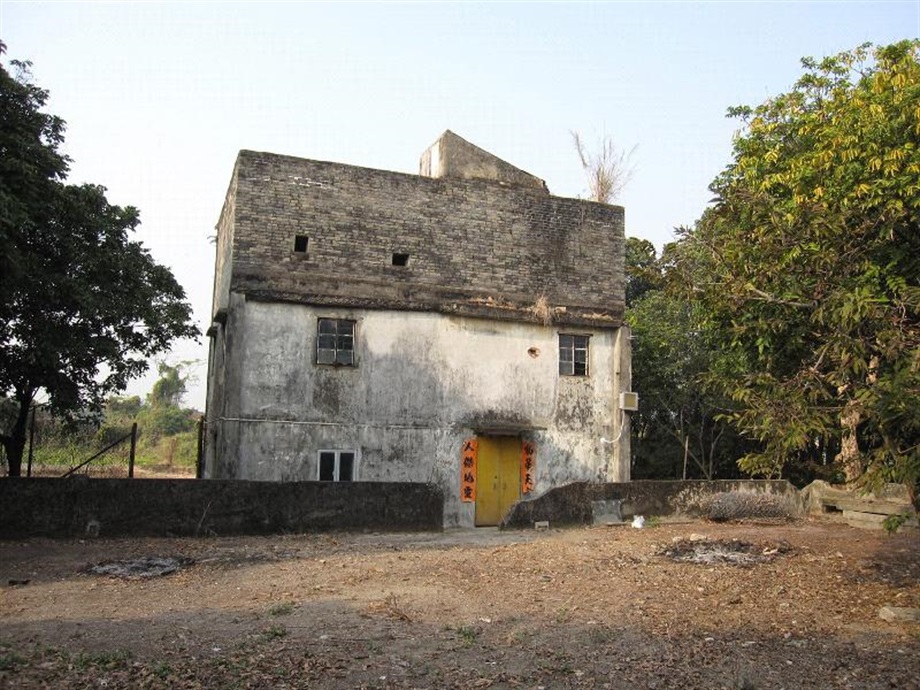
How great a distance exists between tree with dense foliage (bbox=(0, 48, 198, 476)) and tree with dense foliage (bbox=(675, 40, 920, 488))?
871 cm

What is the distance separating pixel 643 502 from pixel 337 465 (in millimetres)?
6049

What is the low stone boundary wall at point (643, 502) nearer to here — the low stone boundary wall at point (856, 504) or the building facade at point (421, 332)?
the low stone boundary wall at point (856, 504)

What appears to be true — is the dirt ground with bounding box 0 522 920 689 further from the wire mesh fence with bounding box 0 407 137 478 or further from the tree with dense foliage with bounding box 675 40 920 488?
the wire mesh fence with bounding box 0 407 137 478

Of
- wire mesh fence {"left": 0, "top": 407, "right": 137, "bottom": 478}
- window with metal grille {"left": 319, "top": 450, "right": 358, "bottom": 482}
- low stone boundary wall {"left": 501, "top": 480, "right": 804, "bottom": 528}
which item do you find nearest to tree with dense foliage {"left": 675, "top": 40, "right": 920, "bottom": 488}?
low stone boundary wall {"left": 501, "top": 480, "right": 804, "bottom": 528}

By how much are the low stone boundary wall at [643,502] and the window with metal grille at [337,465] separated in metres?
3.58

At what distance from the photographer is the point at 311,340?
16391mm

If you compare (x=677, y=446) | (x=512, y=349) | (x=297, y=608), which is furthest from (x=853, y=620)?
(x=677, y=446)

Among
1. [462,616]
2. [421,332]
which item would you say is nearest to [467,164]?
[421,332]

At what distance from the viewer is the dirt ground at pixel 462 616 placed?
5.92 meters

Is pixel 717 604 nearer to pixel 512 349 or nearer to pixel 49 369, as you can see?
pixel 512 349

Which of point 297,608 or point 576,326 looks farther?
point 576,326

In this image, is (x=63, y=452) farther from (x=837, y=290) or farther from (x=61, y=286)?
(x=837, y=290)

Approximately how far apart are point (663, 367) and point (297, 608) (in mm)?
18738

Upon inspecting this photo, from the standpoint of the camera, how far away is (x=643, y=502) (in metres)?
15.4
